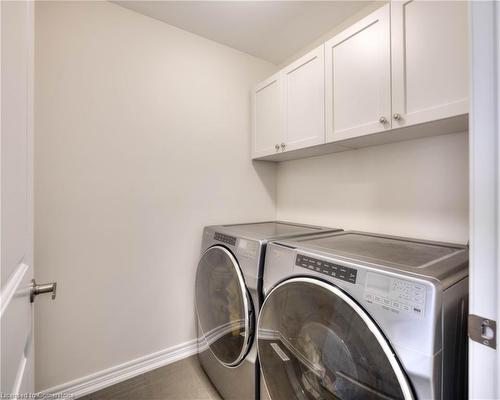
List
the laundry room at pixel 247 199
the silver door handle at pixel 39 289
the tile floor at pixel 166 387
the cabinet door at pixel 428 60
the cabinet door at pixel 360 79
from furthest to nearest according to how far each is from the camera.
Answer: the tile floor at pixel 166 387 → the cabinet door at pixel 360 79 → the cabinet door at pixel 428 60 → the silver door handle at pixel 39 289 → the laundry room at pixel 247 199

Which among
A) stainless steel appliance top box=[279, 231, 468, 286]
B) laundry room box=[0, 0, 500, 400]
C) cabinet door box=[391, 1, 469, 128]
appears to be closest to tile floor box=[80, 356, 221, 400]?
laundry room box=[0, 0, 500, 400]

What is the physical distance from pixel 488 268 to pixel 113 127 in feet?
6.13

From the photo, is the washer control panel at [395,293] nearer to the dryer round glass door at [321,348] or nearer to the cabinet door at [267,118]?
the dryer round glass door at [321,348]

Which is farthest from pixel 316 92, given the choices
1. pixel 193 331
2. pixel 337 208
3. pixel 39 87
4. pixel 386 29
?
pixel 193 331

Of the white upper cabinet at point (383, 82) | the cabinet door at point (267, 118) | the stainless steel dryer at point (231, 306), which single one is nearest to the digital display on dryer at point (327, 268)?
the stainless steel dryer at point (231, 306)

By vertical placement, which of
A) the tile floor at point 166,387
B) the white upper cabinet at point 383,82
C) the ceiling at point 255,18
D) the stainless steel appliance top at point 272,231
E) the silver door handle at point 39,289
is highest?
the ceiling at point 255,18

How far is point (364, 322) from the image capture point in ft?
2.45

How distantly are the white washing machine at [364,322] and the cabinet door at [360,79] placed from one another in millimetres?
670

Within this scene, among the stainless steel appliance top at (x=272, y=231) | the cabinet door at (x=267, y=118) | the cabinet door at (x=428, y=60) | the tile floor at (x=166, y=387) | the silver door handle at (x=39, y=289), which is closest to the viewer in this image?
the silver door handle at (x=39, y=289)

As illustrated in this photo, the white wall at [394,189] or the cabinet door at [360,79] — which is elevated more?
the cabinet door at [360,79]

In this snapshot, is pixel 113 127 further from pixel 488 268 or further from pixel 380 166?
pixel 488 268

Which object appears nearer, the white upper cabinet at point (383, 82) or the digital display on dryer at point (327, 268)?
Answer: the digital display on dryer at point (327, 268)

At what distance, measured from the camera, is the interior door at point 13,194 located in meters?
0.45

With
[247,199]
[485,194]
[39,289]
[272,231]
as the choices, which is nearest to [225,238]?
[272,231]
